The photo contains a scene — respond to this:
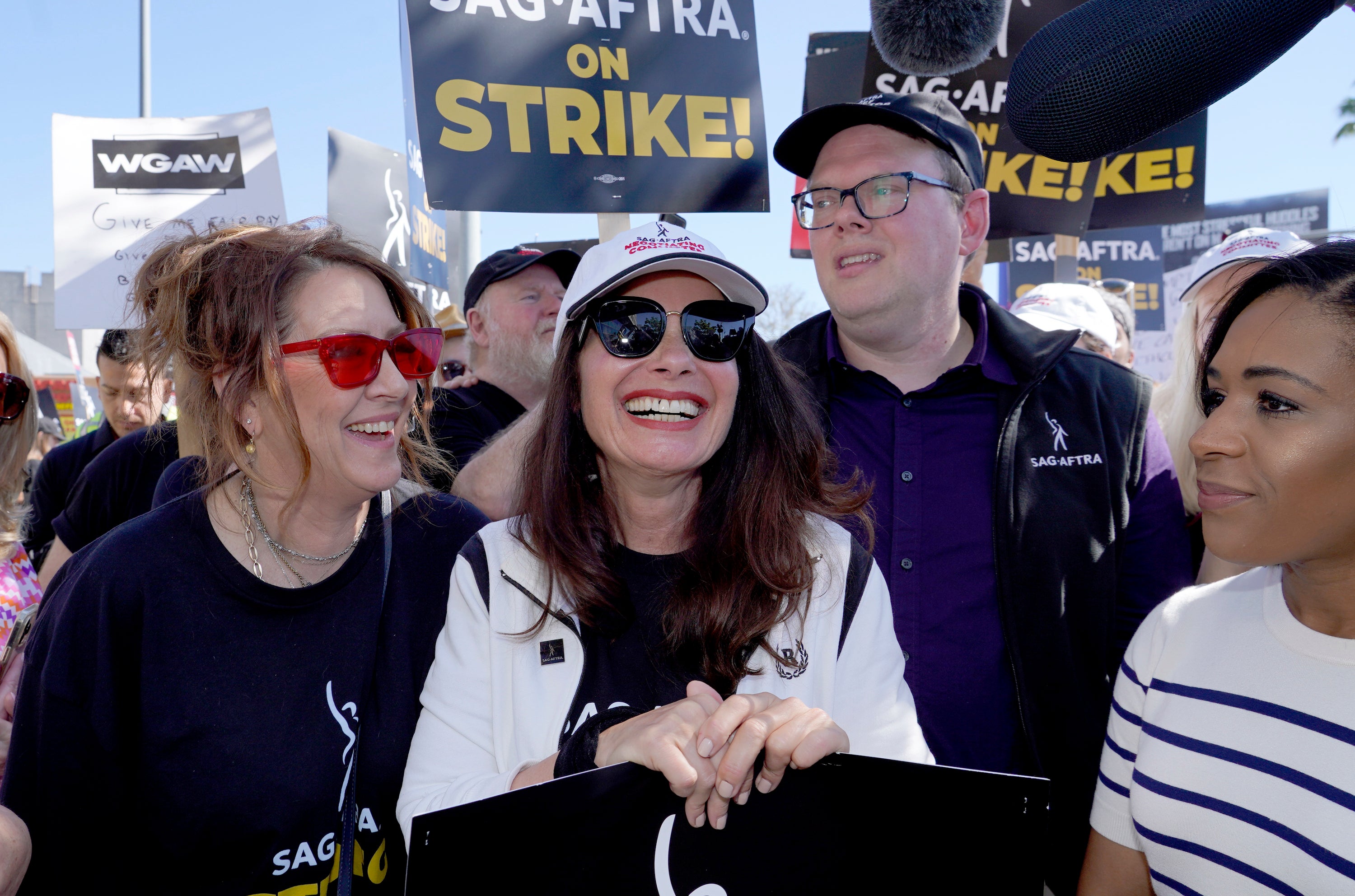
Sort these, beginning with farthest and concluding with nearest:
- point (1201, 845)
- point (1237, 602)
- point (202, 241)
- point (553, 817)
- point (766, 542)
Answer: point (202, 241)
point (766, 542)
point (1237, 602)
point (1201, 845)
point (553, 817)

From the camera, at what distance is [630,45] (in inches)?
129

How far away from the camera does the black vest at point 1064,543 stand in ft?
7.90

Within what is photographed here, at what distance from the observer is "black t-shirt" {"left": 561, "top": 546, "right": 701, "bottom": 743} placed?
178 cm

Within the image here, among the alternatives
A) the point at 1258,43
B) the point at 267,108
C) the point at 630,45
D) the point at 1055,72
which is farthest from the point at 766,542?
the point at 267,108

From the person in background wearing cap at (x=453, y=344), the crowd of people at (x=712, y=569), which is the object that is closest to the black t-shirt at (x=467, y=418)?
the crowd of people at (x=712, y=569)

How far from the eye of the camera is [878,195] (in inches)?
107

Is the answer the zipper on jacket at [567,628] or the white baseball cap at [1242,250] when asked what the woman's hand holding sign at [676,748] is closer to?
the zipper on jacket at [567,628]

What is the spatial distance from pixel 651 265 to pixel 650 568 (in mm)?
633

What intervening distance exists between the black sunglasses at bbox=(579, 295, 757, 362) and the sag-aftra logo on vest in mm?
1035

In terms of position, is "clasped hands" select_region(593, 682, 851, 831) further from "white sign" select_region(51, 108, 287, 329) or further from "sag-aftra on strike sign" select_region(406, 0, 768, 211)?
"white sign" select_region(51, 108, 287, 329)

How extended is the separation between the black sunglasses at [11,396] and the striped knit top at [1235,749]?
309 centimetres

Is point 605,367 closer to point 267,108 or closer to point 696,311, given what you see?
point 696,311

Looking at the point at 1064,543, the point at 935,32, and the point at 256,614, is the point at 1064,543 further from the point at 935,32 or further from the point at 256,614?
the point at 256,614

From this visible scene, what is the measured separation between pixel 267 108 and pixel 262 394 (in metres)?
4.00
